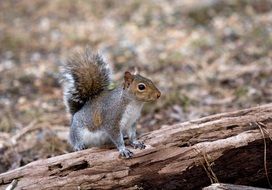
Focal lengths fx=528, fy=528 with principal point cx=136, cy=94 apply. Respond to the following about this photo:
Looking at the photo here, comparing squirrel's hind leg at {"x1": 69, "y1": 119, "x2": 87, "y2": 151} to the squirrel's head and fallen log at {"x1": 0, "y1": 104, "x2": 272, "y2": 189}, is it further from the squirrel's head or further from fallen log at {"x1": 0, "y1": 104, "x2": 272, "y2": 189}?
the squirrel's head

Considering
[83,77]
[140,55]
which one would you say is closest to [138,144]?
[83,77]

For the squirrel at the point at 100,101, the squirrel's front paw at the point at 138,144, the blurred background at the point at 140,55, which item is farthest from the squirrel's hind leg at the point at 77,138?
the blurred background at the point at 140,55

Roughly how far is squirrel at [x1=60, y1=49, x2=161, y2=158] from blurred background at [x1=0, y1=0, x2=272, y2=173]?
0.72 ft

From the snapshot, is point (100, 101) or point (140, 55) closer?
point (100, 101)

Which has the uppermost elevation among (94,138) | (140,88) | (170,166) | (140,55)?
(140,55)

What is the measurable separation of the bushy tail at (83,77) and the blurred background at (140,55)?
6.0 inches

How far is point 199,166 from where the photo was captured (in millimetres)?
2879

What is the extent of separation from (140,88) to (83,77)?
0.49 m

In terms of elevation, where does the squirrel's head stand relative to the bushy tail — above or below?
below

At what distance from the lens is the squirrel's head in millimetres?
3020

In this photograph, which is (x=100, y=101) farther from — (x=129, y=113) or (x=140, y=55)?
(x=140, y=55)

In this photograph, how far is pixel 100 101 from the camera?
10.6ft

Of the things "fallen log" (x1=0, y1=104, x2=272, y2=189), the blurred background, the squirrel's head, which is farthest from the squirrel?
the blurred background

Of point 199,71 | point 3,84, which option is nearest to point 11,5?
point 3,84
